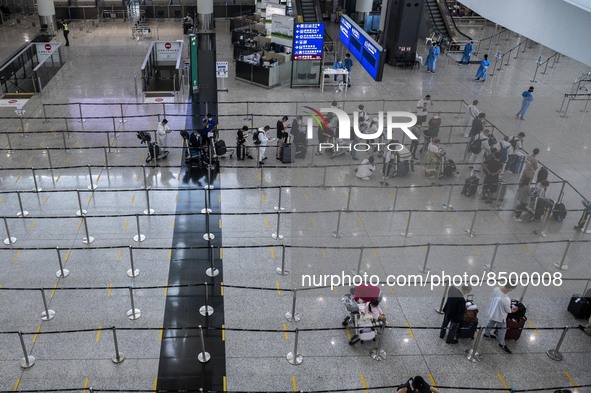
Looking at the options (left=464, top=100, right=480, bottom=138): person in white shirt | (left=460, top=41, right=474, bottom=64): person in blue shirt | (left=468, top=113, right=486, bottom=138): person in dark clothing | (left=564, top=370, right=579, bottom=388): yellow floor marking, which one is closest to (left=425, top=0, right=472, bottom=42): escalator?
(left=460, top=41, right=474, bottom=64): person in blue shirt

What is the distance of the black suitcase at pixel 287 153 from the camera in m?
15.6

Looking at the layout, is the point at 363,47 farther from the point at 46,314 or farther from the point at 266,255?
the point at 46,314

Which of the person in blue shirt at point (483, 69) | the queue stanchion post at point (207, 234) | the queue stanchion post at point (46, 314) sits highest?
the person in blue shirt at point (483, 69)

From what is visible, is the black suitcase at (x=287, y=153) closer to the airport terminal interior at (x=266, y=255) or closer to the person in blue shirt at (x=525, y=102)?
the airport terminal interior at (x=266, y=255)

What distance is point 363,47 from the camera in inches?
794

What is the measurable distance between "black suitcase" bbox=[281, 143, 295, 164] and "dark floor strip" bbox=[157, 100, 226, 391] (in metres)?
3.04

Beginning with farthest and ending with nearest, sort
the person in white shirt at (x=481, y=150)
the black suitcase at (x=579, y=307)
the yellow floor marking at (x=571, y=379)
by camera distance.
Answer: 1. the person in white shirt at (x=481, y=150)
2. the black suitcase at (x=579, y=307)
3. the yellow floor marking at (x=571, y=379)

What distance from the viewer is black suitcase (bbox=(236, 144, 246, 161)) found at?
15577 millimetres

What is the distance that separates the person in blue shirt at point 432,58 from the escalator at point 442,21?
5.07 meters

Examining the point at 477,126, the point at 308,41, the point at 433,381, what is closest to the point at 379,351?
the point at 433,381

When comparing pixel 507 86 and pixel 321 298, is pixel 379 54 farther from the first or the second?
pixel 321 298

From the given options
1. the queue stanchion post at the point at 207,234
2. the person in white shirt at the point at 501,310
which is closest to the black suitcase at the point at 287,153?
the queue stanchion post at the point at 207,234

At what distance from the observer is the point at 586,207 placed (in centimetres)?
1271

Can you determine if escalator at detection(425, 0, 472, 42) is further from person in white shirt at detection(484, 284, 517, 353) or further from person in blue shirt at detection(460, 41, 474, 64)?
person in white shirt at detection(484, 284, 517, 353)
